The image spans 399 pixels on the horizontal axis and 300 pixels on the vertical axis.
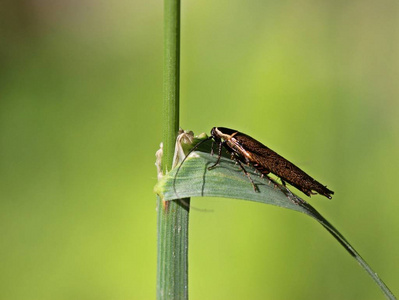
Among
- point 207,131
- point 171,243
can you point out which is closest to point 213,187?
point 171,243

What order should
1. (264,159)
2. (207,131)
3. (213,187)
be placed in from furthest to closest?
(207,131), (264,159), (213,187)

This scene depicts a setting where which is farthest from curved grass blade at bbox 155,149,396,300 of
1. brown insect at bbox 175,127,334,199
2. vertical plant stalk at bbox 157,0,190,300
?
brown insect at bbox 175,127,334,199

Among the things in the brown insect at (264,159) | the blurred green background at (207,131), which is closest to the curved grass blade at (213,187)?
the brown insect at (264,159)

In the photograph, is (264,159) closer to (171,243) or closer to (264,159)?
(264,159)

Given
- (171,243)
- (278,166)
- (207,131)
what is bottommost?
(171,243)

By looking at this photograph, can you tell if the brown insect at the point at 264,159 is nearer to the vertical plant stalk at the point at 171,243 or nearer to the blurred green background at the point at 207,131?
the vertical plant stalk at the point at 171,243

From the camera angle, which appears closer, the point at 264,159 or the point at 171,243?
the point at 171,243

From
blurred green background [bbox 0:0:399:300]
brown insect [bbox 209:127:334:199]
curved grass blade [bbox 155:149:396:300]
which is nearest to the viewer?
curved grass blade [bbox 155:149:396:300]

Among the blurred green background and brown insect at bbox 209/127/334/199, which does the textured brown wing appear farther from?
the blurred green background

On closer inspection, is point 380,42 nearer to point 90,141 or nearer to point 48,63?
point 90,141
